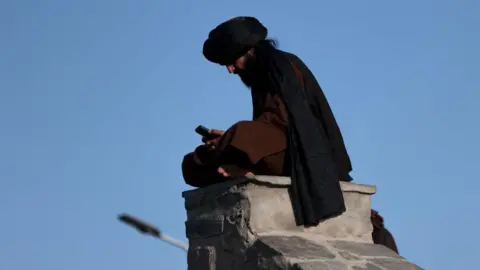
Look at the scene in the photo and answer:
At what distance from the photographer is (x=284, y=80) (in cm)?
501

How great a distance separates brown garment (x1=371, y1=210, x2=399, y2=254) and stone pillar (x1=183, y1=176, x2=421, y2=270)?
0.55 meters

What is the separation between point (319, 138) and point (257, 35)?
77 cm

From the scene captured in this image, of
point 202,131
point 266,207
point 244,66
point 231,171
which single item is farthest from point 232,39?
point 266,207

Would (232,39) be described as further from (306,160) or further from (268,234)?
(268,234)

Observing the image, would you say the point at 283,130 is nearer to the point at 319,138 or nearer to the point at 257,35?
the point at 319,138

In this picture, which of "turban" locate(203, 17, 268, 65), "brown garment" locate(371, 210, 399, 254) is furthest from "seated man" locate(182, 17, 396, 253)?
"brown garment" locate(371, 210, 399, 254)

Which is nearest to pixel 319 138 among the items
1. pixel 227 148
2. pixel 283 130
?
pixel 283 130

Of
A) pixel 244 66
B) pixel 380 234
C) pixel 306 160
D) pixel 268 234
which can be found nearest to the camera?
pixel 268 234

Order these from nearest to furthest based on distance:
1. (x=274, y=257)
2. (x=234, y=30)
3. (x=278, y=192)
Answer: (x=274, y=257) < (x=278, y=192) < (x=234, y=30)

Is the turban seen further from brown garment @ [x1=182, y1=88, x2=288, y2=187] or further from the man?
brown garment @ [x1=182, y1=88, x2=288, y2=187]

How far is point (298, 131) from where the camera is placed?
15.9 ft

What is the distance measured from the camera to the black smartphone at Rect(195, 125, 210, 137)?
502 centimetres

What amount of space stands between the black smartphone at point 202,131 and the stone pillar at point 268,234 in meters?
0.33

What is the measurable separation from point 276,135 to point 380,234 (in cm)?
131
